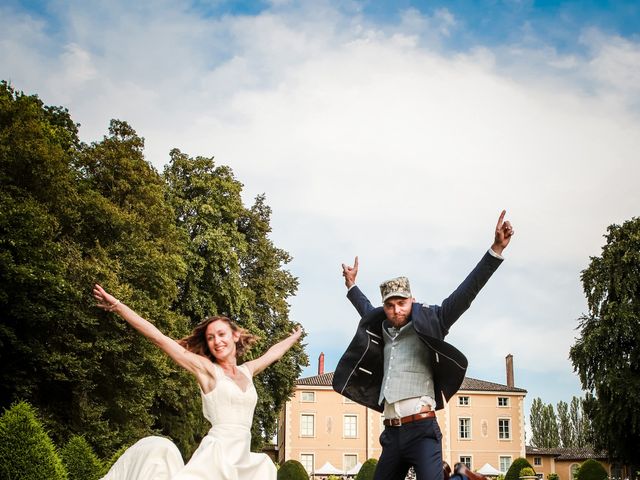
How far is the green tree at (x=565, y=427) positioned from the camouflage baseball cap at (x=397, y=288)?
9629 centimetres

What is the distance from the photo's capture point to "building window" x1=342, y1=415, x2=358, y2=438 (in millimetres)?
66750

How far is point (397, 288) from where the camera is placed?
611cm

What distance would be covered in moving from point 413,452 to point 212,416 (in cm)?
154

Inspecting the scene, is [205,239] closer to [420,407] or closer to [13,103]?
[13,103]

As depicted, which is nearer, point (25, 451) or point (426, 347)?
point (426, 347)

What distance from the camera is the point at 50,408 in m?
26.3

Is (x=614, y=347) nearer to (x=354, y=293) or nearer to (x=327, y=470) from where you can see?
(x=327, y=470)

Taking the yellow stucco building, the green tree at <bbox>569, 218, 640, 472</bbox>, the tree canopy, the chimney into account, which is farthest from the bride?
the chimney

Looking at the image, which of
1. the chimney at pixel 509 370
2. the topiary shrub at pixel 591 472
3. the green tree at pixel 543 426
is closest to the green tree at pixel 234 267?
the topiary shrub at pixel 591 472

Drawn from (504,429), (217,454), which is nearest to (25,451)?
(217,454)

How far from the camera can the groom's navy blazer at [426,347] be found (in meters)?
5.77

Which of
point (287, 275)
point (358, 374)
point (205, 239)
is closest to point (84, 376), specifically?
point (205, 239)

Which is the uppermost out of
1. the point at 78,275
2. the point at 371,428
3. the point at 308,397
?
the point at 78,275

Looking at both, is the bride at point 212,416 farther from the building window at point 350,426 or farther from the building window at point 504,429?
Result: the building window at point 504,429
